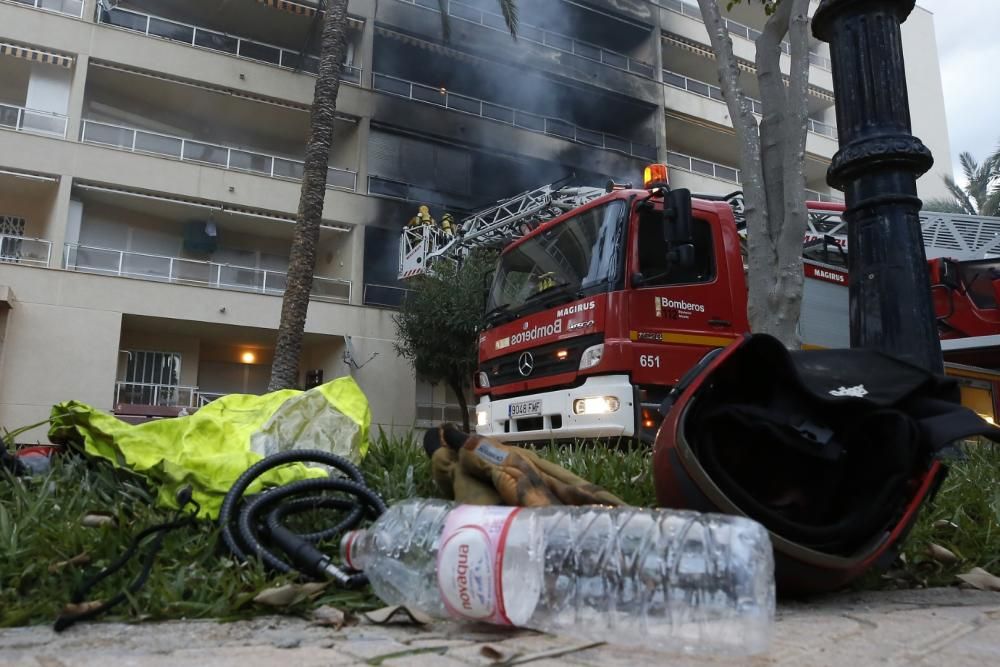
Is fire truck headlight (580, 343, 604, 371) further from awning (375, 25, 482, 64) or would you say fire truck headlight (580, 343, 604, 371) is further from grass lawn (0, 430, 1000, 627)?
awning (375, 25, 482, 64)

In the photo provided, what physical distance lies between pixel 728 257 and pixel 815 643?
514 cm

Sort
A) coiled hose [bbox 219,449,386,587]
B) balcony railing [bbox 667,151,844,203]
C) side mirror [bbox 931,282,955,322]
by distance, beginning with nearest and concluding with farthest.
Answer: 1. coiled hose [bbox 219,449,386,587]
2. side mirror [bbox 931,282,955,322]
3. balcony railing [bbox 667,151,844,203]

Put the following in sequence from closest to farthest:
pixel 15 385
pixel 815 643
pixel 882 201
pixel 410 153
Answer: pixel 815 643 → pixel 882 201 → pixel 15 385 → pixel 410 153

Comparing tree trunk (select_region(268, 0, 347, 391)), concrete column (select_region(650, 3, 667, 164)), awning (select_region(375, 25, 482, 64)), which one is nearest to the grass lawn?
tree trunk (select_region(268, 0, 347, 391))

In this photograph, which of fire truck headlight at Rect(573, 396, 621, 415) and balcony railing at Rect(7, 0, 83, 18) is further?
balcony railing at Rect(7, 0, 83, 18)

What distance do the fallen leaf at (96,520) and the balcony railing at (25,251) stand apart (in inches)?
627

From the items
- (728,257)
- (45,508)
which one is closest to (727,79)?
(728,257)

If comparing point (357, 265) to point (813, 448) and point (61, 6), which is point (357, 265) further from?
point (813, 448)

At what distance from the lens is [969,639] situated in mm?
1880

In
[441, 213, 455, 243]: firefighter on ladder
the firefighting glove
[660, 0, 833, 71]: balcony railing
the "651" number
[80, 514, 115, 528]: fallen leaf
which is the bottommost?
[80, 514, 115, 528]: fallen leaf

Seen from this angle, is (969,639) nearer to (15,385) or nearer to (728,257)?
(728,257)

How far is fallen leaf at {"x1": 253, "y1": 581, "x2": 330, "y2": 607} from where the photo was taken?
6.79 ft

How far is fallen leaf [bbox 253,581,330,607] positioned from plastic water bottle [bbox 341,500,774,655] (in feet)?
1.03

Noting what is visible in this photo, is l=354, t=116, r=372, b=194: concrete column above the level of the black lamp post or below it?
above
